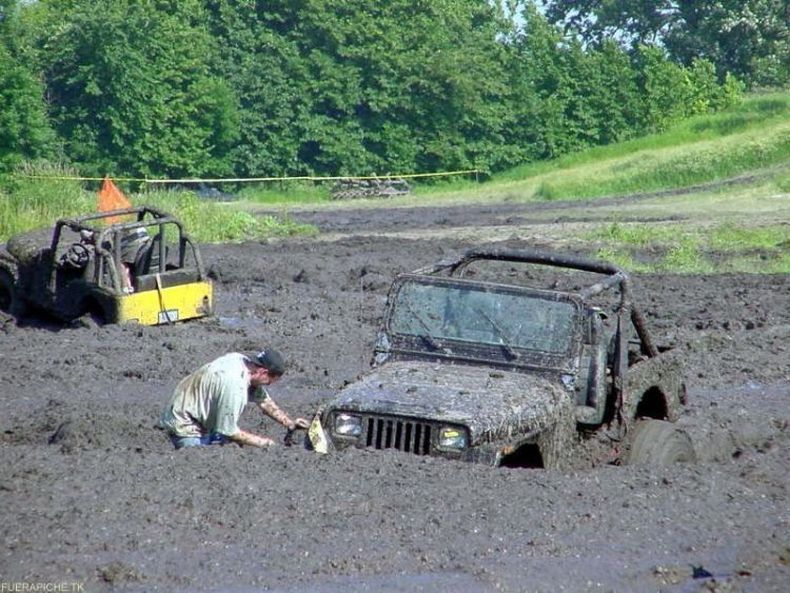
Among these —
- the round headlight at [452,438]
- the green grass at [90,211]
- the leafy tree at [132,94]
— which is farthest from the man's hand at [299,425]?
the leafy tree at [132,94]

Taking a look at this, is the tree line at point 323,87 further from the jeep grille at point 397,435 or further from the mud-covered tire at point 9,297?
the jeep grille at point 397,435

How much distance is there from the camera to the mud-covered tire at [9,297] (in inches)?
829

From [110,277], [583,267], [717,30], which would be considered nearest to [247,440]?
[583,267]

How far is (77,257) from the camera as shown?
20.2m

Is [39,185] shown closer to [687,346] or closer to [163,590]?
[687,346]

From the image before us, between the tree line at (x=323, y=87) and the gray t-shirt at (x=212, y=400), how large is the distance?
4124cm

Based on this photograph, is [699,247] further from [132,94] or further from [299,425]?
[132,94]

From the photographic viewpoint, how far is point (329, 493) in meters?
9.45

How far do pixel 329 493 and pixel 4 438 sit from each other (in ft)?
16.7

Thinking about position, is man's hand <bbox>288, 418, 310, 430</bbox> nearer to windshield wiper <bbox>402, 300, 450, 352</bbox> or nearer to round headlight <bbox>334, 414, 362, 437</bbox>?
round headlight <bbox>334, 414, 362, 437</bbox>

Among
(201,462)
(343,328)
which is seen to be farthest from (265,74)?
(201,462)

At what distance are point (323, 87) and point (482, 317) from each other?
5161cm

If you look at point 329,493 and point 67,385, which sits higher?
point 329,493

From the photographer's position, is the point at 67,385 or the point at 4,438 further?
the point at 67,385
